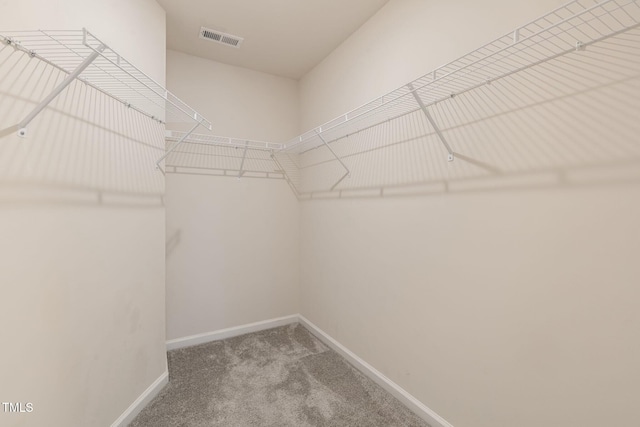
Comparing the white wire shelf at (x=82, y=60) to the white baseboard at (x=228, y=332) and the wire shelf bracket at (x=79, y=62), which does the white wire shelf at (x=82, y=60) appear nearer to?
the wire shelf bracket at (x=79, y=62)

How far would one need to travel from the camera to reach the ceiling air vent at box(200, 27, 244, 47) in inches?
83.3

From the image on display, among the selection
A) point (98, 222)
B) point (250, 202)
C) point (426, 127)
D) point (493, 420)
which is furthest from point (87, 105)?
point (493, 420)

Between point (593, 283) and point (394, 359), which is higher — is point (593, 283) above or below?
above

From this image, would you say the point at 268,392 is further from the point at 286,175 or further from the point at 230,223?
the point at 286,175

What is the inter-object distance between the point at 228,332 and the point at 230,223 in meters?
1.00

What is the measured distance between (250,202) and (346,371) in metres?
1.66

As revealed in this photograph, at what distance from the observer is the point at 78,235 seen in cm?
126

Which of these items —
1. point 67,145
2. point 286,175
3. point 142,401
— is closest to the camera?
point 67,145

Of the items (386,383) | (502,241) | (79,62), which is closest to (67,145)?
(79,62)

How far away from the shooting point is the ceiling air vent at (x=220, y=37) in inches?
83.3

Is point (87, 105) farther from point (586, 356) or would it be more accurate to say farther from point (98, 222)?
point (586, 356)

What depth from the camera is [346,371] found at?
2.04 m

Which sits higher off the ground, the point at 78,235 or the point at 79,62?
the point at 79,62

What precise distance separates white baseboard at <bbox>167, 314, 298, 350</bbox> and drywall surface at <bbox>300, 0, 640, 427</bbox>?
3.47 ft
